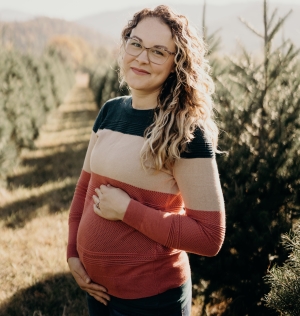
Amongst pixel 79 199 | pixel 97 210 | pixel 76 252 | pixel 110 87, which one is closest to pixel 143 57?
pixel 97 210

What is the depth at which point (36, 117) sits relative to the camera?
32.4 feet

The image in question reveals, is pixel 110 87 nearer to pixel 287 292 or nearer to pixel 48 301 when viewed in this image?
pixel 48 301

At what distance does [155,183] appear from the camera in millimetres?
1419

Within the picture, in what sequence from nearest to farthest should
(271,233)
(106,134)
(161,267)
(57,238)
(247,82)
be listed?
(161,267) < (106,134) < (271,233) < (247,82) < (57,238)

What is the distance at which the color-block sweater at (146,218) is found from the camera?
4.41ft

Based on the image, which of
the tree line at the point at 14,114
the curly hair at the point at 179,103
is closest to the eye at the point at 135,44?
the curly hair at the point at 179,103

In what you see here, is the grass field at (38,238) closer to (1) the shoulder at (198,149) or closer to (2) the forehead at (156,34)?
(1) the shoulder at (198,149)

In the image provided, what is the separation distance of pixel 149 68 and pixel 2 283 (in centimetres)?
295

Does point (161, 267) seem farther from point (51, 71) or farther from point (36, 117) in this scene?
point (51, 71)

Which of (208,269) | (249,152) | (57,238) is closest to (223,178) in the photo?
(249,152)

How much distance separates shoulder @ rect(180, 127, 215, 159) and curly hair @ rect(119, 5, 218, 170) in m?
0.02

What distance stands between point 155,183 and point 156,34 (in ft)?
2.10

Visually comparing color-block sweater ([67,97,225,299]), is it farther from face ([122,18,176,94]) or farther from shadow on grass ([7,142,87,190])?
shadow on grass ([7,142,87,190])

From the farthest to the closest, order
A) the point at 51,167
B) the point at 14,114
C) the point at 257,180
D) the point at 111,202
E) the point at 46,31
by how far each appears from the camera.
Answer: the point at 46,31, the point at 14,114, the point at 51,167, the point at 257,180, the point at 111,202
